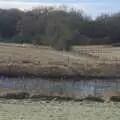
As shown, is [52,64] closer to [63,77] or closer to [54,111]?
[63,77]

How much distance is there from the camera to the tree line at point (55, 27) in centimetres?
7969

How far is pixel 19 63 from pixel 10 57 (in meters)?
6.03

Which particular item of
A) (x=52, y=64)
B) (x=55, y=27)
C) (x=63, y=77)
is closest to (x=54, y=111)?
(x=63, y=77)

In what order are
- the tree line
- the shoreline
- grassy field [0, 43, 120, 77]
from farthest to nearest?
the tree line → grassy field [0, 43, 120, 77] → the shoreline

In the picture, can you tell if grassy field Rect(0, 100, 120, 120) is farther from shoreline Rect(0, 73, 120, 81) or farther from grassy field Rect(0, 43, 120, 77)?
grassy field Rect(0, 43, 120, 77)

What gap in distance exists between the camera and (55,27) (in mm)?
78188

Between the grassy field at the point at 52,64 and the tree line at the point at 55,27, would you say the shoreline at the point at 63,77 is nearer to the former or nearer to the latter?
the grassy field at the point at 52,64

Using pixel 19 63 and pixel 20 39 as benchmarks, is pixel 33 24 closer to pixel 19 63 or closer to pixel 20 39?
pixel 20 39

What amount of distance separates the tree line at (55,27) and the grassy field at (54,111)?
52.1 metres

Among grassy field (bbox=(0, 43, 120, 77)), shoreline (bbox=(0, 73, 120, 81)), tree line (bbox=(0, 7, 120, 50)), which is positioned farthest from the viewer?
tree line (bbox=(0, 7, 120, 50))

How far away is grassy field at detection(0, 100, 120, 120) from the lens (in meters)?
18.0

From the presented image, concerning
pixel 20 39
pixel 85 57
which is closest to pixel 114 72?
pixel 85 57

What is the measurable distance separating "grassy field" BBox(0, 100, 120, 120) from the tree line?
52.1 metres

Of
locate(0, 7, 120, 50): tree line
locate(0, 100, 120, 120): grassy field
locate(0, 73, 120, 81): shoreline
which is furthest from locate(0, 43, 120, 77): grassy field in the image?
locate(0, 100, 120, 120): grassy field
